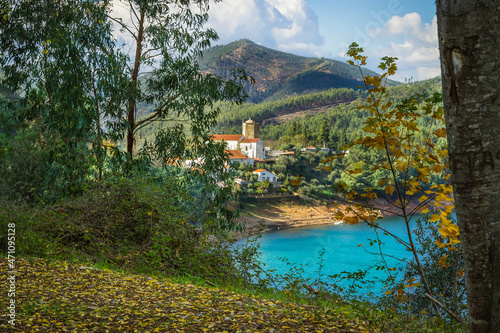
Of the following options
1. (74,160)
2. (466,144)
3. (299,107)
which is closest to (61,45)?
(74,160)

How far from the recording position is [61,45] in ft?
18.8

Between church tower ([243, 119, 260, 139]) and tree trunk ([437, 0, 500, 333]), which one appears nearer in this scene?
tree trunk ([437, 0, 500, 333])

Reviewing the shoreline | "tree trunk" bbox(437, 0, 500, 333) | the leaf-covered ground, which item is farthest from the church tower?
"tree trunk" bbox(437, 0, 500, 333)

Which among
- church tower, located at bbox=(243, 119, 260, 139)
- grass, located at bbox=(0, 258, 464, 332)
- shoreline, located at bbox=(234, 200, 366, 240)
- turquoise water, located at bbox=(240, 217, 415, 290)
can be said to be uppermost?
church tower, located at bbox=(243, 119, 260, 139)

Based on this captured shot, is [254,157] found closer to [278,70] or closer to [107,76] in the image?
[107,76]

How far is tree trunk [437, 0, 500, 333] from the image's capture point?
0.94 meters

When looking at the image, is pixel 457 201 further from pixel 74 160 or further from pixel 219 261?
pixel 74 160

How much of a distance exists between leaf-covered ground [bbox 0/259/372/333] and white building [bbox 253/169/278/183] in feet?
102

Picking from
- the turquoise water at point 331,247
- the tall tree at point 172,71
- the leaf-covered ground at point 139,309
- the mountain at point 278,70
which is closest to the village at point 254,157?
the turquoise water at point 331,247

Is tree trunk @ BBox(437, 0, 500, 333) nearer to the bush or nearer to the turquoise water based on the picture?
the bush

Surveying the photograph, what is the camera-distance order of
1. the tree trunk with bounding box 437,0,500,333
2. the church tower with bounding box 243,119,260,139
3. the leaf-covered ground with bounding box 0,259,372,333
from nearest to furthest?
1. the tree trunk with bounding box 437,0,500,333
2. the leaf-covered ground with bounding box 0,259,372,333
3. the church tower with bounding box 243,119,260,139

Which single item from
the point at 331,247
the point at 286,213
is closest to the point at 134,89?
the point at 331,247

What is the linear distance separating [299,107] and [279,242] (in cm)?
5962

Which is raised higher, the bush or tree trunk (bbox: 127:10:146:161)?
tree trunk (bbox: 127:10:146:161)
